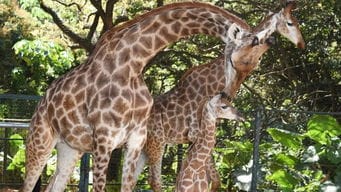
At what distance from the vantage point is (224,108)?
9.51 feet

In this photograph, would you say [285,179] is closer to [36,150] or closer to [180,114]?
[180,114]

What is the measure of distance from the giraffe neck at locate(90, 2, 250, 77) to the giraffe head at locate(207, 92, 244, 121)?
1.08 feet

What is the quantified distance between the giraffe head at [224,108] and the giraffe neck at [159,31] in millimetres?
329

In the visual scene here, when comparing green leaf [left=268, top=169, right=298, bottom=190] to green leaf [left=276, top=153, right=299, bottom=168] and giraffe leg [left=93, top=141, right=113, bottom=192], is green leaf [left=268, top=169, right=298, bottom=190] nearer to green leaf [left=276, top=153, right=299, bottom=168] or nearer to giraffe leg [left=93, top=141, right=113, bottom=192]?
green leaf [left=276, top=153, right=299, bottom=168]

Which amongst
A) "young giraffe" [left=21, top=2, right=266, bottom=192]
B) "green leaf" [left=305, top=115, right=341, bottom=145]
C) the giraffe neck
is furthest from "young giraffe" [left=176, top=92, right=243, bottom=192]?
"green leaf" [left=305, top=115, right=341, bottom=145]

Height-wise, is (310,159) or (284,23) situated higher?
(284,23)

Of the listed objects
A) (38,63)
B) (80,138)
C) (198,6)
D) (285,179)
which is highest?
(38,63)

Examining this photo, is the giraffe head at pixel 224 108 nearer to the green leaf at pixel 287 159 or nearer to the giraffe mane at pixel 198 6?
the giraffe mane at pixel 198 6

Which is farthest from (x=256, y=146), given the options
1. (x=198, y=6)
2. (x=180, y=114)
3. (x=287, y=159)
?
(x=198, y=6)

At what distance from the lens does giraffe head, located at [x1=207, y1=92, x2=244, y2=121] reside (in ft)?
9.48

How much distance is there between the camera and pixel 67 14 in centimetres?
872

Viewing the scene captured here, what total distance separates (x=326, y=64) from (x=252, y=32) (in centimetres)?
611

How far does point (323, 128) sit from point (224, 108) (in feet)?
9.53

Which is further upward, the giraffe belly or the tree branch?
the tree branch
